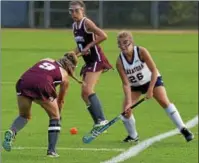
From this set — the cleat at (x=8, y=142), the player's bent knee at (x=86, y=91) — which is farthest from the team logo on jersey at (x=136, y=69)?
the cleat at (x=8, y=142)

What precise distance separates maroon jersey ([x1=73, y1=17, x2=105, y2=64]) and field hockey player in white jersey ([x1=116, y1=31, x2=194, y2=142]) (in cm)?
140

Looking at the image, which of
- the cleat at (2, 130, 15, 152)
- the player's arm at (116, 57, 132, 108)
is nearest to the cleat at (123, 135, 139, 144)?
the player's arm at (116, 57, 132, 108)

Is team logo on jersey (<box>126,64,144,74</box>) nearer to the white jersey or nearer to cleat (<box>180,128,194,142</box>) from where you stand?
the white jersey

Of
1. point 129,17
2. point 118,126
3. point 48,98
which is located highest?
point 48,98

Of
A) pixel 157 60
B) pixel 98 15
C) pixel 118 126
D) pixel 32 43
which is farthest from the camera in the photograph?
pixel 98 15

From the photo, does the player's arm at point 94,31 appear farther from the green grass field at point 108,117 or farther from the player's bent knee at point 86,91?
the green grass field at point 108,117

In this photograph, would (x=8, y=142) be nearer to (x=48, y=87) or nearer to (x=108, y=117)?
(x=48, y=87)

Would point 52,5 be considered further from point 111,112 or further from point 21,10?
point 111,112

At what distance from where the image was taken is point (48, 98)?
9250 millimetres

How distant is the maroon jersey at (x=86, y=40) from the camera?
11.8m

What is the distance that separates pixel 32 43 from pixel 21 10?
16194 mm

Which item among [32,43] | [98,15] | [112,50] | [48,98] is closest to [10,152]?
[48,98]

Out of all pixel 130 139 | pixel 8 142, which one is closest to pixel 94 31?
pixel 130 139

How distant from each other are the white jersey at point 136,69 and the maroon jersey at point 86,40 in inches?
57.4
